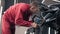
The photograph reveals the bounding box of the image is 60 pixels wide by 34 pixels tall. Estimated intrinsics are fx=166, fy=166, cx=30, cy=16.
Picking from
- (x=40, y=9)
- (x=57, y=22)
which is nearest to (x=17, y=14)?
(x=40, y=9)

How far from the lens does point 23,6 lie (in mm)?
2164

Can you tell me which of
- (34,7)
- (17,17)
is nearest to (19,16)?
(17,17)

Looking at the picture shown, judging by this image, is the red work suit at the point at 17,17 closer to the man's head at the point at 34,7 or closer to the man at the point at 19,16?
the man at the point at 19,16

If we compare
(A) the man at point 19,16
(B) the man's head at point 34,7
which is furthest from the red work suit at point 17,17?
(B) the man's head at point 34,7

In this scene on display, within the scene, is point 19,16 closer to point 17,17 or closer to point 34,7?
point 17,17

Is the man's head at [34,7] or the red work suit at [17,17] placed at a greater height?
the man's head at [34,7]

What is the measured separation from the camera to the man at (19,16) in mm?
2041

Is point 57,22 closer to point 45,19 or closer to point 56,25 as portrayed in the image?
point 56,25

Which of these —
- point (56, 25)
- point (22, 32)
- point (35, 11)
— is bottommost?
point (22, 32)

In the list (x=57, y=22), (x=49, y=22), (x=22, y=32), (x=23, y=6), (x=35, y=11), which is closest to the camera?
(x=57, y=22)

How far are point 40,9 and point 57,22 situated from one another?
326 millimetres

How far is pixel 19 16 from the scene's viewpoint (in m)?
2.06

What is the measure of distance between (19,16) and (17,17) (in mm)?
36

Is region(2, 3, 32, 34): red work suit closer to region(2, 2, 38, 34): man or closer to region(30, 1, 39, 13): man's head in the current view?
region(2, 2, 38, 34): man
